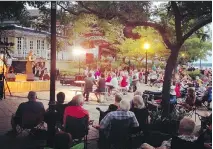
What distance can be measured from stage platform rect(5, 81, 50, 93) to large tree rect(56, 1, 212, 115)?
737cm

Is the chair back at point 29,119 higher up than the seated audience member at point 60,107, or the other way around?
the seated audience member at point 60,107

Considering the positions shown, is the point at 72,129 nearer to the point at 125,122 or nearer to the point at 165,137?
the point at 125,122

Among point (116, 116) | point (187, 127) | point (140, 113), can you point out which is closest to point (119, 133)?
point (116, 116)

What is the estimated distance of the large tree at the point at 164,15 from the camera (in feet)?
21.1

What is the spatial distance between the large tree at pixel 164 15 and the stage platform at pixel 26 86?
737 cm

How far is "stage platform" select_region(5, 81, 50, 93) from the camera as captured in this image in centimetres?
1435

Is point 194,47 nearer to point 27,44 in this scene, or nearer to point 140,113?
point 27,44

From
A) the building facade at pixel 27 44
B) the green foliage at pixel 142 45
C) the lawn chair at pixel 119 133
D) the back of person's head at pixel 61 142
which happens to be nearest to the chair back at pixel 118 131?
the lawn chair at pixel 119 133

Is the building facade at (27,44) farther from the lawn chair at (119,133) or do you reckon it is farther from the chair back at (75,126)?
the lawn chair at (119,133)

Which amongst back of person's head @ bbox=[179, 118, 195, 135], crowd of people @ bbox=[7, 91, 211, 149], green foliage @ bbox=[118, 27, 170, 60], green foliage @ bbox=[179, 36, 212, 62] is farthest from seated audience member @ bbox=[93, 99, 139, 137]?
green foliage @ bbox=[179, 36, 212, 62]

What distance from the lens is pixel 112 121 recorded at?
4.84m

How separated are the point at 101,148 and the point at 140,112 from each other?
96 cm

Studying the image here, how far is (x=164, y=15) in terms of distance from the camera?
7.86m

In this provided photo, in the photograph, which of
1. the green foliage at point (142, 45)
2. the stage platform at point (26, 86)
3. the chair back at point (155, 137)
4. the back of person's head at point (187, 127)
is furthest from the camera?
the green foliage at point (142, 45)
